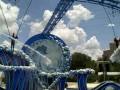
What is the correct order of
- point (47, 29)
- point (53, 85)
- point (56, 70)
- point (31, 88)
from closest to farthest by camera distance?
point (31, 88) → point (53, 85) → point (56, 70) → point (47, 29)

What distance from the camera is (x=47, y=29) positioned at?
52719mm

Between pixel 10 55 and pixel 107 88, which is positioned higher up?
pixel 10 55

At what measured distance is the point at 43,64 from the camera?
130 feet

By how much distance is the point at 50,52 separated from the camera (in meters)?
40.3

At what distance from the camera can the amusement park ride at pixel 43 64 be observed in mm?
27125

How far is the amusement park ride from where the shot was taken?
27.1 m

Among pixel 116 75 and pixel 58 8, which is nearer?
pixel 58 8

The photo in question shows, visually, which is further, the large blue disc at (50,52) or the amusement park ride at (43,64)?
the large blue disc at (50,52)

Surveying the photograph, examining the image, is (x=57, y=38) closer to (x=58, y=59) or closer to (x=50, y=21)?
(x=58, y=59)

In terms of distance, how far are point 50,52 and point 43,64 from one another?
4.95 ft

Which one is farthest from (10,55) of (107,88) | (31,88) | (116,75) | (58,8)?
(116,75)

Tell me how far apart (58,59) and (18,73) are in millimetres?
13165

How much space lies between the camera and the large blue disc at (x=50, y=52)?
38.7m

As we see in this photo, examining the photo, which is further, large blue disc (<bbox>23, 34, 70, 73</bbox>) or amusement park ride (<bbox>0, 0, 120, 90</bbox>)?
large blue disc (<bbox>23, 34, 70, 73</bbox>)
